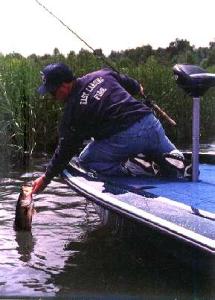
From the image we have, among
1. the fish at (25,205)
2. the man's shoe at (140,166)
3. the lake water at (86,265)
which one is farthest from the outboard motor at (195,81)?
the fish at (25,205)

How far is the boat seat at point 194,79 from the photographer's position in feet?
15.2

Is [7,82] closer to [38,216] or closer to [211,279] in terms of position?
[38,216]

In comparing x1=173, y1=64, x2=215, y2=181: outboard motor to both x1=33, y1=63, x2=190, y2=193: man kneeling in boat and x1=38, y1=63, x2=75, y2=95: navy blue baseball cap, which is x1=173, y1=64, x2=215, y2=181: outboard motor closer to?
x1=33, y1=63, x2=190, y2=193: man kneeling in boat

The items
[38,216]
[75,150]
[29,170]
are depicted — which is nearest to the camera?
[75,150]

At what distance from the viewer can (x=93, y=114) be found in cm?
494

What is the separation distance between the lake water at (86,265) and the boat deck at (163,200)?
8.8 inches

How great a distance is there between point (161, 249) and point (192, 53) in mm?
28760

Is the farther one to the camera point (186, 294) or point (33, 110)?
point (33, 110)

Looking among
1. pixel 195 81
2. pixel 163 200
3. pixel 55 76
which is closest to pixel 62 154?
pixel 55 76

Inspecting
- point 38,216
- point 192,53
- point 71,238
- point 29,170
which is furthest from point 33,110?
point 192,53

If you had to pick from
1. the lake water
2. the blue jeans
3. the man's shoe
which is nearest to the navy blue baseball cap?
the blue jeans

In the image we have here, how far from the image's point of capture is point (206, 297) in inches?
147

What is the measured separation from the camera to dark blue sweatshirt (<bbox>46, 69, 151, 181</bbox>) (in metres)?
4.88

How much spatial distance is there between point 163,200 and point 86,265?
1146 mm
